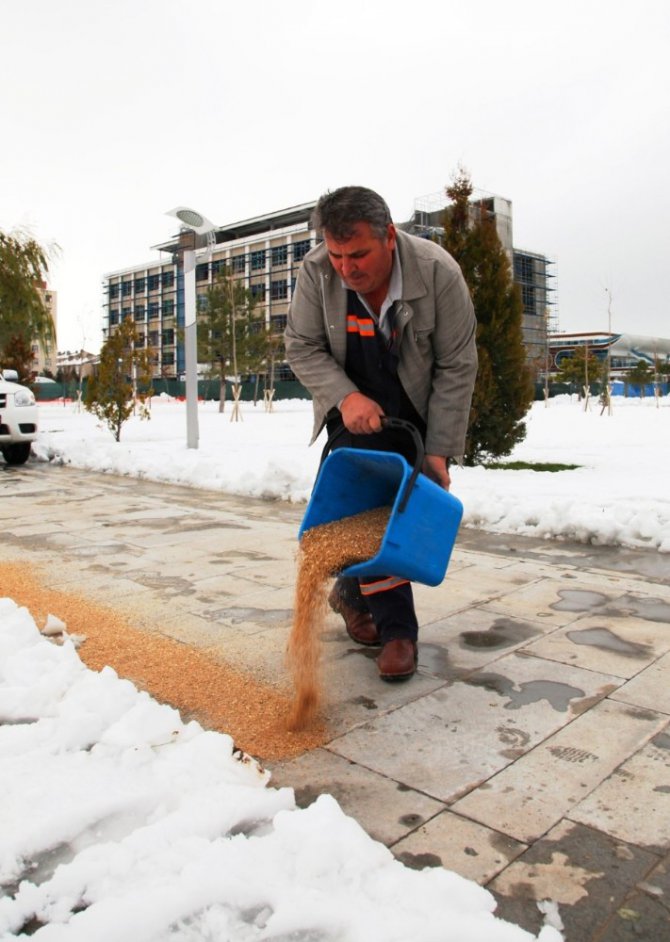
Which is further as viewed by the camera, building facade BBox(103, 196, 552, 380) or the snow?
building facade BBox(103, 196, 552, 380)

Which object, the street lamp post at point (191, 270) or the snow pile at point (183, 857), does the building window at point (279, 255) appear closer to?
the street lamp post at point (191, 270)

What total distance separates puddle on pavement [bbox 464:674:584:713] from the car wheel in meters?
8.81

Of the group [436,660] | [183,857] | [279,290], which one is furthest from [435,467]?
[279,290]

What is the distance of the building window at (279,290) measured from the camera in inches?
2702

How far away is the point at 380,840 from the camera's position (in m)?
1.68

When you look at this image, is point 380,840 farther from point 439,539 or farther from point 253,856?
point 439,539

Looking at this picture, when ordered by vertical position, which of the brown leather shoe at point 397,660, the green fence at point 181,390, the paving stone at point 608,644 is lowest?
the paving stone at point 608,644

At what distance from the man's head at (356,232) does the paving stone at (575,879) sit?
5.29 ft

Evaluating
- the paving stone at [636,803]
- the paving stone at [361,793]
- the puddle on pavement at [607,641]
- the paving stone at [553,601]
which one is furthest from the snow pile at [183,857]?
the paving stone at [553,601]

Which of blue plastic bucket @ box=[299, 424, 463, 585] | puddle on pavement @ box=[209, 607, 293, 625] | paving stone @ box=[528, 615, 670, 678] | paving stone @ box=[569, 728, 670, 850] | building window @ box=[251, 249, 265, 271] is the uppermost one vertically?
building window @ box=[251, 249, 265, 271]

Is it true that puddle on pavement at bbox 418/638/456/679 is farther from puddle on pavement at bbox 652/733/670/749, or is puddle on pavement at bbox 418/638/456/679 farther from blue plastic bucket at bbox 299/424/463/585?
puddle on pavement at bbox 652/733/670/749

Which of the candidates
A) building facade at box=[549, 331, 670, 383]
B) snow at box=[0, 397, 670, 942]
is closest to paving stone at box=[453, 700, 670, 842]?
snow at box=[0, 397, 670, 942]

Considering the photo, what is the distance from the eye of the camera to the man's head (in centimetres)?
226

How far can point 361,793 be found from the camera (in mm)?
1886
